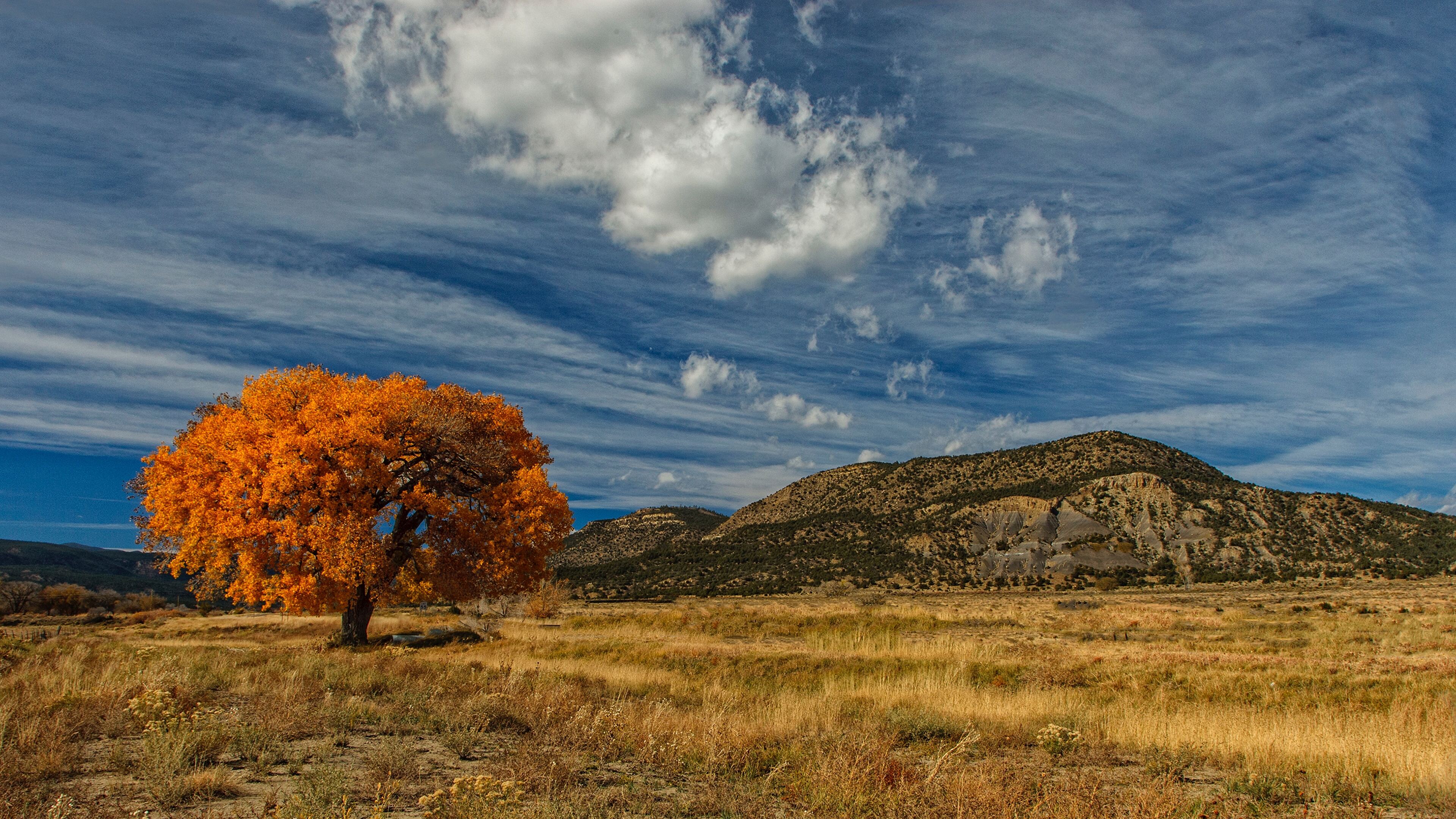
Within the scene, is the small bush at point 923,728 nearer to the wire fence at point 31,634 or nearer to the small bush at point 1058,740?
the small bush at point 1058,740

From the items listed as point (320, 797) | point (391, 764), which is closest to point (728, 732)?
point (391, 764)

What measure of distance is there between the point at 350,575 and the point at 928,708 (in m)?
15.6

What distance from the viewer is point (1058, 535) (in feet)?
251

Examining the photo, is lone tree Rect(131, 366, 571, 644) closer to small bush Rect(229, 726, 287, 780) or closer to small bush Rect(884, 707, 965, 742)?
small bush Rect(229, 726, 287, 780)

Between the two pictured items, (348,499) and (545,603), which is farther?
(545,603)

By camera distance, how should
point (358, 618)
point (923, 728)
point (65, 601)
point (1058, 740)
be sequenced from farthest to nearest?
point (65, 601) → point (358, 618) → point (923, 728) → point (1058, 740)

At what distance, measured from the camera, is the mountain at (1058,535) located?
66.4 m

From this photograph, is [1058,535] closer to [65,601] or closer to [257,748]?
[257,748]

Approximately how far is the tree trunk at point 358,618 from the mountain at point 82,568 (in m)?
86.7

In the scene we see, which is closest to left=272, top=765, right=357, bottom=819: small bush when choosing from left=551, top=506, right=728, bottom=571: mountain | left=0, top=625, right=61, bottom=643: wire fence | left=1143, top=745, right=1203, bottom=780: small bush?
left=1143, top=745, right=1203, bottom=780: small bush

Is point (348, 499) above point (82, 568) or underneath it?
above

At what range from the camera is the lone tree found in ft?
62.1

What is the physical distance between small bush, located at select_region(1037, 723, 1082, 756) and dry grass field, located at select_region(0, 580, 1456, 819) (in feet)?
0.16

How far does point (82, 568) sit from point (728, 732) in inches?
8690
